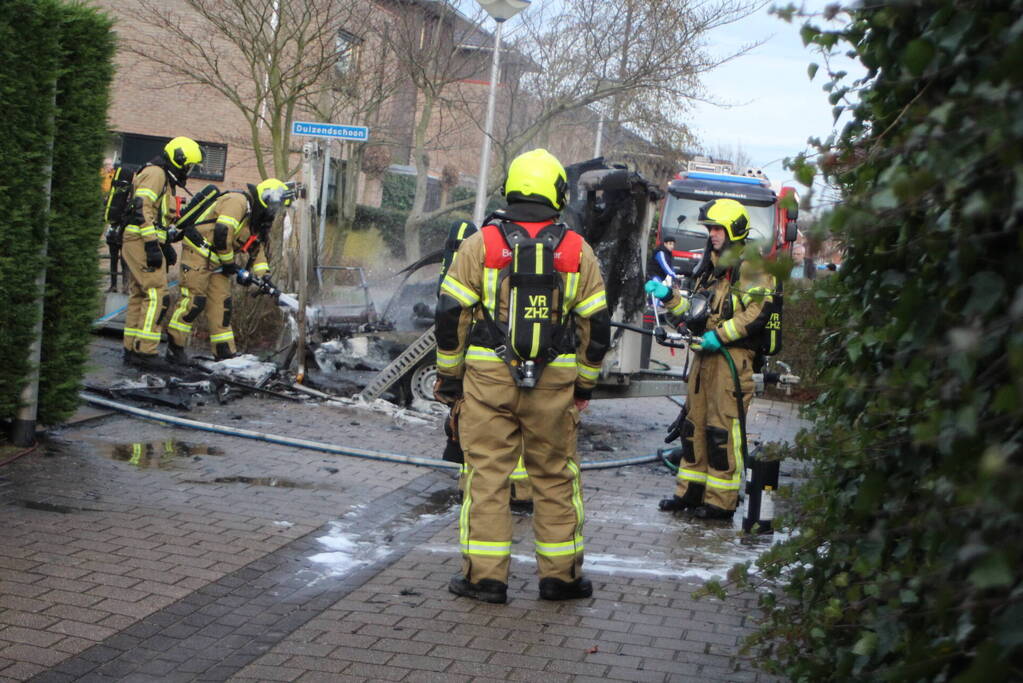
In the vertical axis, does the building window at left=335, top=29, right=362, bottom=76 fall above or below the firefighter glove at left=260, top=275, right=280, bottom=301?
above

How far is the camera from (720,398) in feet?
23.7

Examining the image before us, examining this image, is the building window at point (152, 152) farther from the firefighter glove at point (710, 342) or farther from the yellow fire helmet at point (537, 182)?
the yellow fire helmet at point (537, 182)

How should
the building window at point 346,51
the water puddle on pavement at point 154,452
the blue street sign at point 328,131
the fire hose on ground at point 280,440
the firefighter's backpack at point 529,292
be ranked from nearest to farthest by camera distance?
the firefighter's backpack at point 529,292
the water puddle on pavement at point 154,452
the fire hose on ground at point 280,440
the blue street sign at point 328,131
the building window at point 346,51

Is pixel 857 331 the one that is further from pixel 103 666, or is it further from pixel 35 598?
pixel 35 598

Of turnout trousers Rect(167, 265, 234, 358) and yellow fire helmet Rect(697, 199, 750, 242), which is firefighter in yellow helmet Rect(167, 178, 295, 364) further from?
yellow fire helmet Rect(697, 199, 750, 242)

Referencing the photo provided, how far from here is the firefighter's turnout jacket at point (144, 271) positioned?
10.8 m

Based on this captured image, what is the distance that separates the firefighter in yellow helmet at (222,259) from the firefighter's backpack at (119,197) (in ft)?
2.04

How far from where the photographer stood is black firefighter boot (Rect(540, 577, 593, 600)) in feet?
17.6

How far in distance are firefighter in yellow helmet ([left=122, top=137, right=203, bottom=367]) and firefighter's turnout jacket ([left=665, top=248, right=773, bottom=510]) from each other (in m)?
5.51

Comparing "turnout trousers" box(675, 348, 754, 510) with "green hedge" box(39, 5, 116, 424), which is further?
"green hedge" box(39, 5, 116, 424)

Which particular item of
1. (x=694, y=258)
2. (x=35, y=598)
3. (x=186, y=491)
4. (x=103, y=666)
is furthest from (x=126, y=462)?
(x=694, y=258)

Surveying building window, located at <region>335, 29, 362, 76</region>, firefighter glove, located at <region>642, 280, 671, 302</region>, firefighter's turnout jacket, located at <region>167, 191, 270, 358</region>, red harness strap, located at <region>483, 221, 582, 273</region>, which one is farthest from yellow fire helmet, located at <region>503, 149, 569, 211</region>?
building window, located at <region>335, 29, 362, 76</region>

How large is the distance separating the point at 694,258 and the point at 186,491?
17.0 m

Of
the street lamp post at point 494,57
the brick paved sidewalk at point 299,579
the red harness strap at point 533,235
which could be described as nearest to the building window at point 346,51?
the street lamp post at point 494,57
